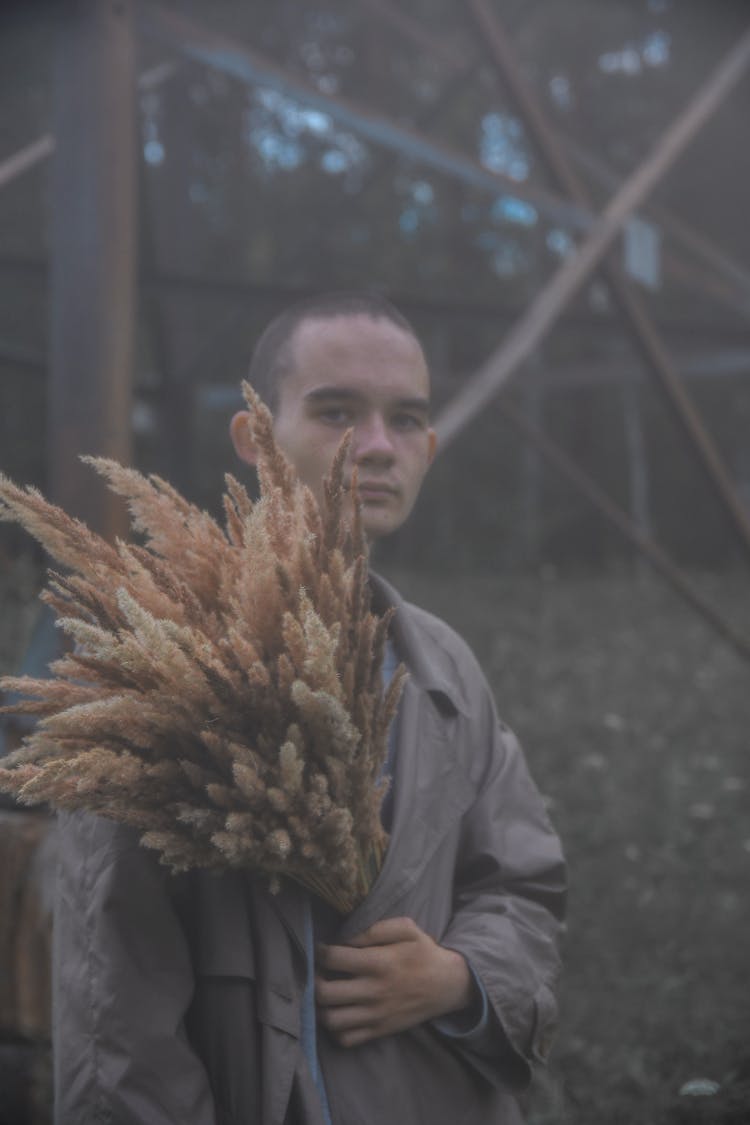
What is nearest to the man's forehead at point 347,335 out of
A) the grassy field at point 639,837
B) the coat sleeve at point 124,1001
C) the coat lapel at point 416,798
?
the coat lapel at point 416,798

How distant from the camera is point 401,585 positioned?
865 centimetres

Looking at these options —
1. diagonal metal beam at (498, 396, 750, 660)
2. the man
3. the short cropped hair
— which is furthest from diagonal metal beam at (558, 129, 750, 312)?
the man

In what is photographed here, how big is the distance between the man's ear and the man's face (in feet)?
0.16

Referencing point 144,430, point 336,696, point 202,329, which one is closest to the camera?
point 336,696

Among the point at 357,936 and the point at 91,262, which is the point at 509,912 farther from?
the point at 91,262

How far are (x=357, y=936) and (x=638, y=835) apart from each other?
355cm

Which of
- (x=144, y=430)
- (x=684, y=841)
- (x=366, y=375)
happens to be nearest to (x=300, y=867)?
(x=366, y=375)

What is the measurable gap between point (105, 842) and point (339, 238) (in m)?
12.1

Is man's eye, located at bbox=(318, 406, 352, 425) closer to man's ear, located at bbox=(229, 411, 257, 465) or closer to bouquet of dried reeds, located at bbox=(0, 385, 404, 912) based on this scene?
man's ear, located at bbox=(229, 411, 257, 465)

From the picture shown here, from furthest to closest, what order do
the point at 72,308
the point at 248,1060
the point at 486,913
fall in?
the point at 72,308
the point at 486,913
the point at 248,1060

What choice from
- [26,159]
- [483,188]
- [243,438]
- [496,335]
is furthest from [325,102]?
[496,335]

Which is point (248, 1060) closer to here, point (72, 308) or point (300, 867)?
point (300, 867)

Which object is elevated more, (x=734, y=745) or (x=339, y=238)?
(x=339, y=238)

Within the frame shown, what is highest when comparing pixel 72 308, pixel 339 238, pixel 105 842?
pixel 339 238
